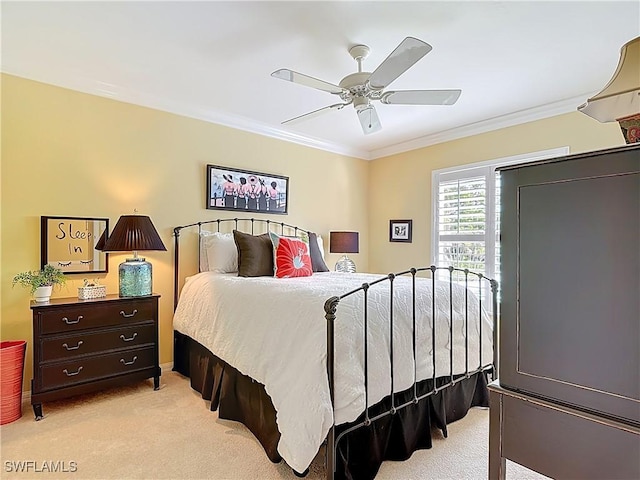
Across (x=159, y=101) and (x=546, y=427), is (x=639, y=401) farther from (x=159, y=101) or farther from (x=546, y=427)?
(x=159, y=101)

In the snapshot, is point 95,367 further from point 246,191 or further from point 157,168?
point 246,191

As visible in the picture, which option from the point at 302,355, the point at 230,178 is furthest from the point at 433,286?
the point at 230,178

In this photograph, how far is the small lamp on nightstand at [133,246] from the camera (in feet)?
9.34

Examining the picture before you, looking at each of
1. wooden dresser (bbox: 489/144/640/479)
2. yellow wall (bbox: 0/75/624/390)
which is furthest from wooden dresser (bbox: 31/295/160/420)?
wooden dresser (bbox: 489/144/640/479)

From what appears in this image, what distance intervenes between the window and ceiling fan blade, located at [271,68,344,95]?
222 centimetres

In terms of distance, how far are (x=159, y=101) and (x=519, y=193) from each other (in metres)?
3.31

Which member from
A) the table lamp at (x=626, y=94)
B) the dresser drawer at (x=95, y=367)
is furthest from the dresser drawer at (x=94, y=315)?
the table lamp at (x=626, y=94)

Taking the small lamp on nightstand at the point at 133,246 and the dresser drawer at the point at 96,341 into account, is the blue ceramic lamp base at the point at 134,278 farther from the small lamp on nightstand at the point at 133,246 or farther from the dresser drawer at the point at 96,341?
the dresser drawer at the point at 96,341

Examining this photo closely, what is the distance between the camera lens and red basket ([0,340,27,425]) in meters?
2.38

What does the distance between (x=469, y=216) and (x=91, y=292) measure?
3750mm

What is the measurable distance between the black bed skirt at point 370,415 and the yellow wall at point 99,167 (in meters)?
1.19

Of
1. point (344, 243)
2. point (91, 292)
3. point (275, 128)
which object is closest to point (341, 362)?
point (91, 292)

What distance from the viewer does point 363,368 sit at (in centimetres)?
178

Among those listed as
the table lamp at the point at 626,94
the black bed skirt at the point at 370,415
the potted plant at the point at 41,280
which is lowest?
the black bed skirt at the point at 370,415
